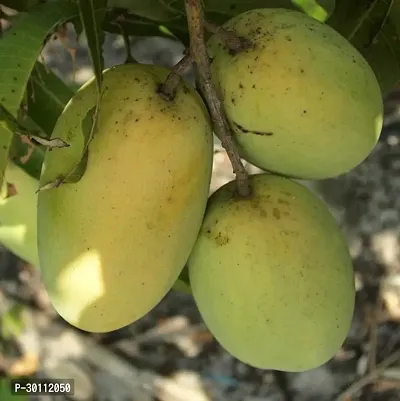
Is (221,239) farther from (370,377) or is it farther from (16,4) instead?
(370,377)

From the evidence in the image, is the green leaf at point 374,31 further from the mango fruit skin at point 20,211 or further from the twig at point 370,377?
the twig at point 370,377

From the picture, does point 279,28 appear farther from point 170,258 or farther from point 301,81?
point 170,258

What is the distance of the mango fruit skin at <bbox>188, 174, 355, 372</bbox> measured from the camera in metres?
0.73

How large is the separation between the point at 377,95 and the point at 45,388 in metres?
1.24

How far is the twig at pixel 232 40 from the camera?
0.68 metres

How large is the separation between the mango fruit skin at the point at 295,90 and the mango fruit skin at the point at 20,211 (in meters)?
0.35

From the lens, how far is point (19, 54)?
63 centimetres

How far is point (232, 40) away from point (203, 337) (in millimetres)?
1032

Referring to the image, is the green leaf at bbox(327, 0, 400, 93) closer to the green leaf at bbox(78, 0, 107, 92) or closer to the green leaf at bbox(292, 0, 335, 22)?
the green leaf at bbox(292, 0, 335, 22)

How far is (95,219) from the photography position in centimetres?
64

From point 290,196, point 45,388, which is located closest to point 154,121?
point 290,196

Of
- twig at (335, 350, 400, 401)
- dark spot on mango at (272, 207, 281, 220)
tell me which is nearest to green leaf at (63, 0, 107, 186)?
dark spot on mango at (272, 207, 281, 220)

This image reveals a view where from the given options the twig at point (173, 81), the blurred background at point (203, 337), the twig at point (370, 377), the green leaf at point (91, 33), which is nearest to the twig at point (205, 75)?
the twig at point (173, 81)

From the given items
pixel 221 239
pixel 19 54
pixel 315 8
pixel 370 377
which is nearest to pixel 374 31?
pixel 315 8
